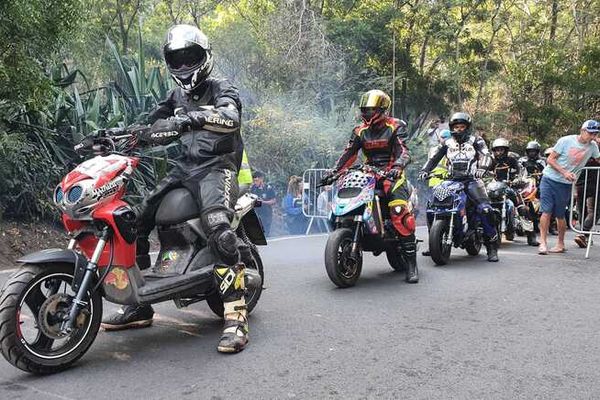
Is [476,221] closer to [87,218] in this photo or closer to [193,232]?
[193,232]

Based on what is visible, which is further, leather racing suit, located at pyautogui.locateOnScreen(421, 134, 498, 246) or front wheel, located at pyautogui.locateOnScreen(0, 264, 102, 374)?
leather racing suit, located at pyautogui.locateOnScreen(421, 134, 498, 246)

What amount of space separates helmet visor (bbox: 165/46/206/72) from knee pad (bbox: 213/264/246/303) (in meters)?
1.38

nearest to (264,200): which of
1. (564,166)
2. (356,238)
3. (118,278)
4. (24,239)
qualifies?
(24,239)

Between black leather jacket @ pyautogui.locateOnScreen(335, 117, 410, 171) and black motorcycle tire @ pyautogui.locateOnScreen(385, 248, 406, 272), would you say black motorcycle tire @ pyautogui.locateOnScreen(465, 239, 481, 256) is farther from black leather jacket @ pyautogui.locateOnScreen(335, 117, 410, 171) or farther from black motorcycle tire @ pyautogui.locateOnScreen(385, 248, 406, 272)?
black leather jacket @ pyautogui.locateOnScreen(335, 117, 410, 171)

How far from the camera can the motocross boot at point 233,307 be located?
3908 millimetres

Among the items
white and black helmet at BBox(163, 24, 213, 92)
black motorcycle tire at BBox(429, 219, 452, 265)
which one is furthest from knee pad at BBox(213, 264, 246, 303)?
black motorcycle tire at BBox(429, 219, 452, 265)

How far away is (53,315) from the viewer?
3.37m

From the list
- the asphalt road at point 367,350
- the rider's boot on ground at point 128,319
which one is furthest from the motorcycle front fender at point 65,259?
the rider's boot on ground at point 128,319

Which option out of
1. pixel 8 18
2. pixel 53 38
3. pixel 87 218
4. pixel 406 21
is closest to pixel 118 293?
pixel 87 218

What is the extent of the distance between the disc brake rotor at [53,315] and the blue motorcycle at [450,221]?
5013 millimetres

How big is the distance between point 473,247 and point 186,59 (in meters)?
5.57

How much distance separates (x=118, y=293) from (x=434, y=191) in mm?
5208

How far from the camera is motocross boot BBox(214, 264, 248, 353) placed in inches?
154

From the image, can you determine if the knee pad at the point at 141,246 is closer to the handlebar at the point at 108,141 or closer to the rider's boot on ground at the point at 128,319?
the rider's boot on ground at the point at 128,319
